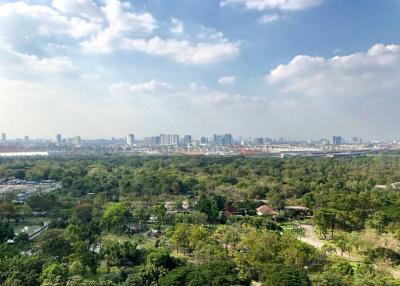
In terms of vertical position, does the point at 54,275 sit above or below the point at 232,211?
above

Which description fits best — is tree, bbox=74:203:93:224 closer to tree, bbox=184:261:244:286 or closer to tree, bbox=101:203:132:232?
tree, bbox=101:203:132:232

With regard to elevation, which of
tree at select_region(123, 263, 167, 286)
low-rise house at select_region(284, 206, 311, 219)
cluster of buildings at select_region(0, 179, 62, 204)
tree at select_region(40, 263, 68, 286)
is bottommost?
low-rise house at select_region(284, 206, 311, 219)

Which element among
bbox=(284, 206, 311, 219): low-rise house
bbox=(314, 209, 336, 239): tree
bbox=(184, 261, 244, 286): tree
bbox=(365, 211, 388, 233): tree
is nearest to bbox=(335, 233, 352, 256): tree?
bbox=(365, 211, 388, 233): tree

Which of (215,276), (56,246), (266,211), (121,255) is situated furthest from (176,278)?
(266,211)

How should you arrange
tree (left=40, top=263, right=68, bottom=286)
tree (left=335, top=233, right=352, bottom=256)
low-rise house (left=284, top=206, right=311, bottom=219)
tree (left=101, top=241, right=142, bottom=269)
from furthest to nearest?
low-rise house (left=284, top=206, right=311, bottom=219) → tree (left=335, top=233, right=352, bottom=256) → tree (left=101, top=241, right=142, bottom=269) → tree (left=40, top=263, right=68, bottom=286)

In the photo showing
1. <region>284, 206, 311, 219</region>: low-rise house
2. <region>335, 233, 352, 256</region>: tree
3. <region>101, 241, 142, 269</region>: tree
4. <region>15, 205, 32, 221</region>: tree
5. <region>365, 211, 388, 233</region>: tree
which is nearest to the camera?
<region>101, 241, 142, 269</region>: tree

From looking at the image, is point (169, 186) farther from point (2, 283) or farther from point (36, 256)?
point (2, 283)

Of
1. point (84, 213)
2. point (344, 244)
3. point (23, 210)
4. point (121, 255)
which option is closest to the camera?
point (121, 255)

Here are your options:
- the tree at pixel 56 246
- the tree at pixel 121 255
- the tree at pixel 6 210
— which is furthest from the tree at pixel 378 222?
the tree at pixel 6 210

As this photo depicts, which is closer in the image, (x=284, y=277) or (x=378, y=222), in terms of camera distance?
(x=284, y=277)

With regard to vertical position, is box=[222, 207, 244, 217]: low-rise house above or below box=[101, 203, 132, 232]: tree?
below

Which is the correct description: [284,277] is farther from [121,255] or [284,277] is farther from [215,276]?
[121,255]
